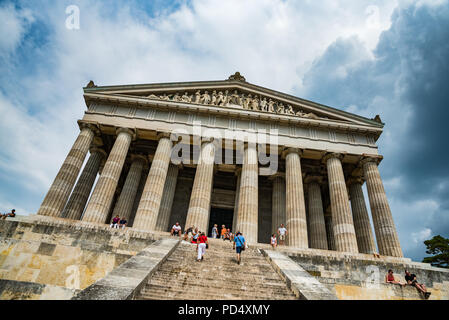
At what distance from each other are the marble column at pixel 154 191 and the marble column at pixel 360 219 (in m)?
17.5

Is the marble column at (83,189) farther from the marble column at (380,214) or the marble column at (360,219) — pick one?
the marble column at (360,219)

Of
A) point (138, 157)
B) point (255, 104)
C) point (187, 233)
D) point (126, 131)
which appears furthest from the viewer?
point (138, 157)

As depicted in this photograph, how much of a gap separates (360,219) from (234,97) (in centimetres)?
1616

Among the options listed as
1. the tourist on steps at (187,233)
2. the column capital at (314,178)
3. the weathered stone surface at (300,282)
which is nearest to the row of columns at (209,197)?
the column capital at (314,178)

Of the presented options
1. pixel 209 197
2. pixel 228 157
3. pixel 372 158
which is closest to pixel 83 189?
pixel 209 197

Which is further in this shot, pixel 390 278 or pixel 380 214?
pixel 380 214

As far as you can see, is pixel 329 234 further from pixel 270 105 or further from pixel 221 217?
pixel 270 105

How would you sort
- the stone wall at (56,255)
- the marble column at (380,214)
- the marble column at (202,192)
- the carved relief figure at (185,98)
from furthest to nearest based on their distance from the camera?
the carved relief figure at (185,98), the marble column at (202,192), the marble column at (380,214), the stone wall at (56,255)

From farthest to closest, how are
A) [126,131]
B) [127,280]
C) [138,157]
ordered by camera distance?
[138,157], [126,131], [127,280]

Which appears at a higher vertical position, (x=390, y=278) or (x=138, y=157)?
(x=138, y=157)

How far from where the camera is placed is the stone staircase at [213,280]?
25.0 feet

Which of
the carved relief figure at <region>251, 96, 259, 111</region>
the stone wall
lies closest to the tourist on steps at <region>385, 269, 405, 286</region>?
the stone wall

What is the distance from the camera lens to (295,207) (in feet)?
66.5
